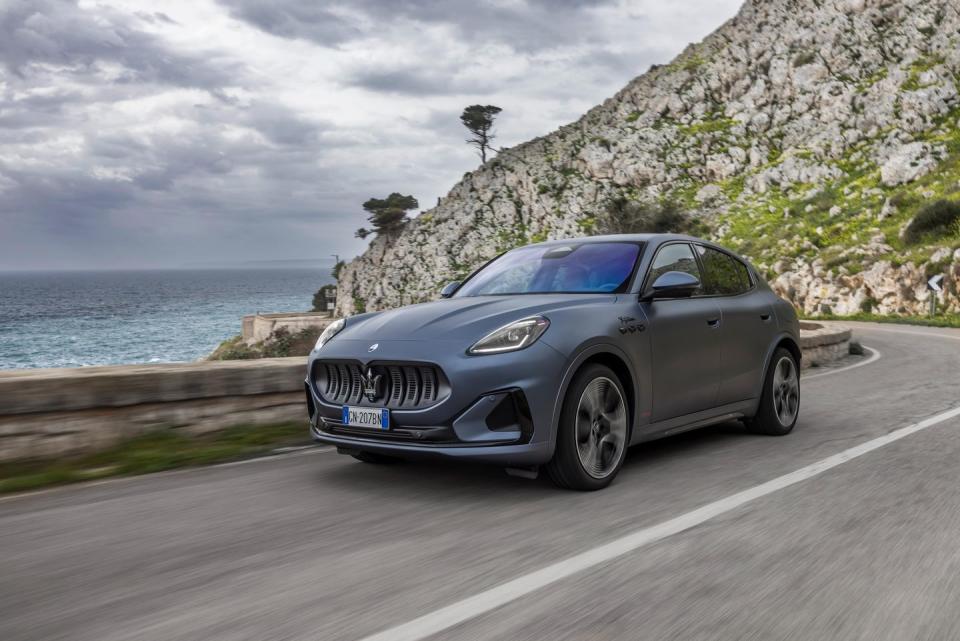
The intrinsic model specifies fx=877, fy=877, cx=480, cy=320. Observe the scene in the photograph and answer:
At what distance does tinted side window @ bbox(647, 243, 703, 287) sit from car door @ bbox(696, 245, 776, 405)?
15 centimetres

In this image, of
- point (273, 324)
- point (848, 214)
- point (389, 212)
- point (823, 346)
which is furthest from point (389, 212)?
point (823, 346)

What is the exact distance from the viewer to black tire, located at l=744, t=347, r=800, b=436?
6.95 m

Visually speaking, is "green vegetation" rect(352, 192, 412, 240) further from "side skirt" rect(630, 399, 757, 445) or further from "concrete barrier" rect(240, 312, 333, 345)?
"side skirt" rect(630, 399, 757, 445)

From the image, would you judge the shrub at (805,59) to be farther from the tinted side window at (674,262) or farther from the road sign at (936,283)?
the tinted side window at (674,262)

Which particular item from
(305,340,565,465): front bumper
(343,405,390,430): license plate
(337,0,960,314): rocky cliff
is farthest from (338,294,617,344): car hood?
(337,0,960,314): rocky cliff

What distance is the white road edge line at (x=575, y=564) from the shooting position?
9.46 ft

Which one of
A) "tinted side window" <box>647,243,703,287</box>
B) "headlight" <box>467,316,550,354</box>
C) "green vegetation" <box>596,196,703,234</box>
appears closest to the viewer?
"headlight" <box>467,316,550,354</box>

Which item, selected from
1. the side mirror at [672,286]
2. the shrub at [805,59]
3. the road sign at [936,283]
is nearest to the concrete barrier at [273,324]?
the road sign at [936,283]

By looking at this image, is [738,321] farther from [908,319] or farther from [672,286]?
[908,319]

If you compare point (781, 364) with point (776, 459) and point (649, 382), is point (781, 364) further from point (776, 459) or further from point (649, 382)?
point (649, 382)

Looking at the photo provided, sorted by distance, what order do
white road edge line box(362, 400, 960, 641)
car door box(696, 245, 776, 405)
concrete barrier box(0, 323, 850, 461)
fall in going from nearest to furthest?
1. white road edge line box(362, 400, 960, 641)
2. concrete barrier box(0, 323, 850, 461)
3. car door box(696, 245, 776, 405)

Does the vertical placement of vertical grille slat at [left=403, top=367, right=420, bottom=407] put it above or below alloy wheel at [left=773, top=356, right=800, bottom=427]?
above

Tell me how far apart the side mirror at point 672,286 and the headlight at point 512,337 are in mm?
982

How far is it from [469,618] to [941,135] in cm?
6002
